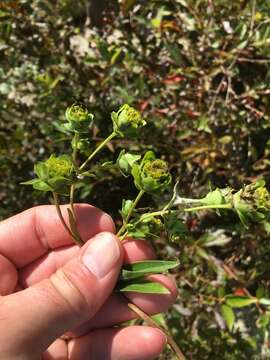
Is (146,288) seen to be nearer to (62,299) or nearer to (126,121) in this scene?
(62,299)

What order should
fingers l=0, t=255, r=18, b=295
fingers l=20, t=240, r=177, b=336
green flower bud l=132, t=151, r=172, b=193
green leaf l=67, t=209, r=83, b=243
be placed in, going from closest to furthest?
green flower bud l=132, t=151, r=172, b=193 < green leaf l=67, t=209, r=83, b=243 < fingers l=20, t=240, r=177, b=336 < fingers l=0, t=255, r=18, b=295

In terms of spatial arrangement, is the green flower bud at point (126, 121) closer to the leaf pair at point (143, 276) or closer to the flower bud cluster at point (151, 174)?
the flower bud cluster at point (151, 174)

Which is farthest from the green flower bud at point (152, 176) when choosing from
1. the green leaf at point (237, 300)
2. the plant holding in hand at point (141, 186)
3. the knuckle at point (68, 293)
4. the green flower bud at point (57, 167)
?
the green leaf at point (237, 300)

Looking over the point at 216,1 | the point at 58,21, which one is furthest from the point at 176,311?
the point at 58,21

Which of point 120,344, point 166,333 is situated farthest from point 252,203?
point 120,344

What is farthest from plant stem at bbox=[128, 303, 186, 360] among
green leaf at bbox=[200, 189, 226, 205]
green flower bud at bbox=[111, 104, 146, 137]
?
green flower bud at bbox=[111, 104, 146, 137]

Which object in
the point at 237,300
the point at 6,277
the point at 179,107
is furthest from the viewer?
the point at 179,107

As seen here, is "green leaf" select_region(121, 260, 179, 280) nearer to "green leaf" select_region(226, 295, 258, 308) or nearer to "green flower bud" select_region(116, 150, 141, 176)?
"green flower bud" select_region(116, 150, 141, 176)

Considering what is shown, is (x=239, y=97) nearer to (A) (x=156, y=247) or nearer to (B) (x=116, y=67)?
(B) (x=116, y=67)
